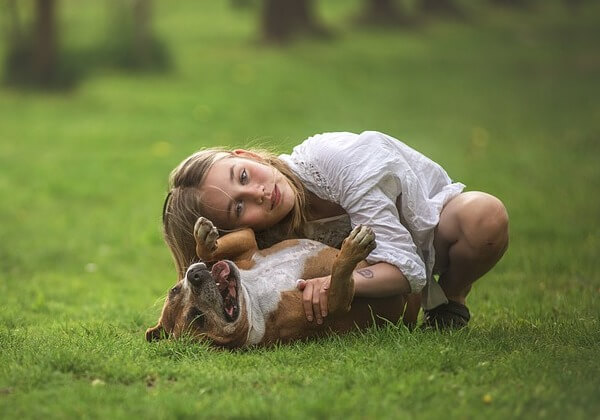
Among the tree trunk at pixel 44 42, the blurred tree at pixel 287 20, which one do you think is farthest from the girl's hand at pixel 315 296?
the blurred tree at pixel 287 20

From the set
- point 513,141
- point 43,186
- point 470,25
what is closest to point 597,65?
point 470,25

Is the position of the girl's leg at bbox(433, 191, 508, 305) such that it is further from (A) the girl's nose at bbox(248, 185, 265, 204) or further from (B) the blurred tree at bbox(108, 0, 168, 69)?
(B) the blurred tree at bbox(108, 0, 168, 69)

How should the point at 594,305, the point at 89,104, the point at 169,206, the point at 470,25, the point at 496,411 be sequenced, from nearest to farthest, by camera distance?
the point at 496,411 → the point at 169,206 → the point at 594,305 → the point at 89,104 → the point at 470,25

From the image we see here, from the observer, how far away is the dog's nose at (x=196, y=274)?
14.0ft

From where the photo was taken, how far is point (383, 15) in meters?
25.1

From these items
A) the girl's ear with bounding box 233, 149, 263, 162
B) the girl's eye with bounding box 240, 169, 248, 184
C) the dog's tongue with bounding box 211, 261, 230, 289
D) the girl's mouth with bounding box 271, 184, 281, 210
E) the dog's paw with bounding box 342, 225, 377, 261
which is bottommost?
the dog's tongue with bounding box 211, 261, 230, 289

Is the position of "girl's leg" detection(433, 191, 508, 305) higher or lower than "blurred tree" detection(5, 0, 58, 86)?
higher

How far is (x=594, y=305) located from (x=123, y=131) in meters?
8.82

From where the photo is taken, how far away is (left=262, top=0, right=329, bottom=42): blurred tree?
20.6 m

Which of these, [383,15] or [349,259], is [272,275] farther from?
[383,15]

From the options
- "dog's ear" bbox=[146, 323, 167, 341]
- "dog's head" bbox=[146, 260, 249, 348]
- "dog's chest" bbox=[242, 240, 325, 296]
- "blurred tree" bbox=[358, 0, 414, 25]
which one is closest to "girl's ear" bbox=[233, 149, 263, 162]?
"dog's chest" bbox=[242, 240, 325, 296]

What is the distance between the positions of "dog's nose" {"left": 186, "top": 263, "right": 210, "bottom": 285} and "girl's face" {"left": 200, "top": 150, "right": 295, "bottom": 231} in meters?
0.32

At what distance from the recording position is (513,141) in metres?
13.2

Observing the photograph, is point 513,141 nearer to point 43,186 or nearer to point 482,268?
point 43,186
